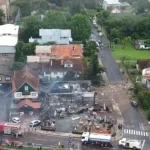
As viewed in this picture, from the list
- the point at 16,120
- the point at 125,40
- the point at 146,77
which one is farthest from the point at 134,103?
the point at 125,40

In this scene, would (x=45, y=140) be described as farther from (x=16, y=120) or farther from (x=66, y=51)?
(x=66, y=51)

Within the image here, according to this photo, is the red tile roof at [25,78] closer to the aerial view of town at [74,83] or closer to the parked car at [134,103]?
the aerial view of town at [74,83]

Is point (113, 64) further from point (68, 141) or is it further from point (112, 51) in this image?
point (68, 141)

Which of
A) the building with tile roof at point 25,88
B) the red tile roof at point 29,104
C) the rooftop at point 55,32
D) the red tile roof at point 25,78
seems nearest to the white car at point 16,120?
the red tile roof at point 29,104

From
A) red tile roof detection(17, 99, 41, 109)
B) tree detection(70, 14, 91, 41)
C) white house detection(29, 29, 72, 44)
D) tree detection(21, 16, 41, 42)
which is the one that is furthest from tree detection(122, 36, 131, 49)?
red tile roof detection(17, 99, 41, 109)

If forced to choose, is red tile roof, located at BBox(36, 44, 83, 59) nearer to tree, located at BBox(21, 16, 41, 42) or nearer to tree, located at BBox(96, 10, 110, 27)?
tree, located at BBox(21, 16, 41, 42)

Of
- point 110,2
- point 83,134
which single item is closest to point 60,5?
point 110,2
